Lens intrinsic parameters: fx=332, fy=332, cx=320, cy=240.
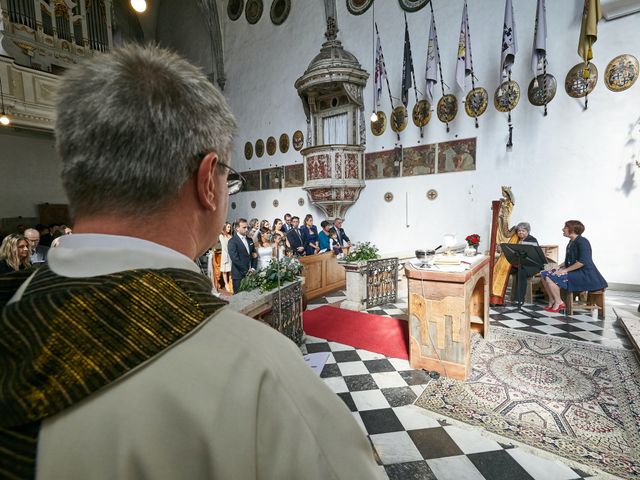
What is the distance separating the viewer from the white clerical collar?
611 millimetres

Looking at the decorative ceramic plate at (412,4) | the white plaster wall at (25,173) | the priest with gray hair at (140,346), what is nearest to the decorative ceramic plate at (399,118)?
the decorative ceramic plate at (412,4)

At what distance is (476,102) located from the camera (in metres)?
8.36

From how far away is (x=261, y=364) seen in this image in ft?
1.84

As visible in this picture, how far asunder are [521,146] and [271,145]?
869 cm

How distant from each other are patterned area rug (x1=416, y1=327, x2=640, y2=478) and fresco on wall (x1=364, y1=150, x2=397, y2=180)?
6.58 metres

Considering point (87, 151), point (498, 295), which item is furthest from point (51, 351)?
point (498, 295)

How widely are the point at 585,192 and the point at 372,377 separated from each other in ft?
22.3

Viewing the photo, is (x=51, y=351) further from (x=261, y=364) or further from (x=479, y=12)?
(x=479, y=12)

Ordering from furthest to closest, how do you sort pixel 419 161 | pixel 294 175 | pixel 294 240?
1. pixel 294 175
2. pixel 419 161
3. pixel 294 240

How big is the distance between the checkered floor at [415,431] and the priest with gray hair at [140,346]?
32.9 inches

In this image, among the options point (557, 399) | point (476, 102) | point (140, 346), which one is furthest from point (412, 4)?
point (140, 346)

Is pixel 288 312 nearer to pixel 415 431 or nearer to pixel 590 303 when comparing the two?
pixel 415 431

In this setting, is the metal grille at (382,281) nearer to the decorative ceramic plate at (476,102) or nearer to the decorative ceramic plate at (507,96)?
the decorative ceramic plate at (476,102)

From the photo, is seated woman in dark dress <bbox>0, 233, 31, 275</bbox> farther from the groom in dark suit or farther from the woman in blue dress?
the woman in blue dress
